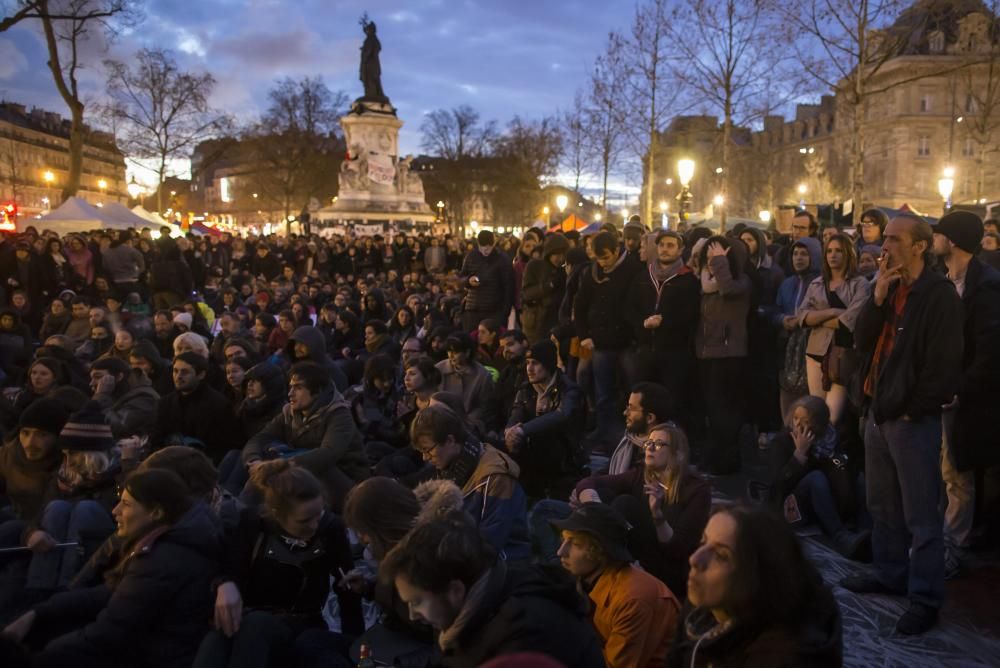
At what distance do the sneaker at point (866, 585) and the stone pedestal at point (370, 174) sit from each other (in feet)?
118

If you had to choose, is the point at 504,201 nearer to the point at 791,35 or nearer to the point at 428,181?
the point at 428,181

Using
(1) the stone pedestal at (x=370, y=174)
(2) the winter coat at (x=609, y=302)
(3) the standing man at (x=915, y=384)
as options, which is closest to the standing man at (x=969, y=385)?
(3) the standing man at (x=915, y=384)

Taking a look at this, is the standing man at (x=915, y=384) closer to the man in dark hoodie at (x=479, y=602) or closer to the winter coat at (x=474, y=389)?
the man in dark hoodie at (x=479, y=602)

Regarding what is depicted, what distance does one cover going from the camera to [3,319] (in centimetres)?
1002

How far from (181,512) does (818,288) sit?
491 cm

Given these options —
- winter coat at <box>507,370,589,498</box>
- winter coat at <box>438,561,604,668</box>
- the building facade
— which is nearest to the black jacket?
winter coat at <box>438,561,604,668</box>

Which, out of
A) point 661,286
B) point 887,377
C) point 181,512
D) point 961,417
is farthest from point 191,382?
point 961,417

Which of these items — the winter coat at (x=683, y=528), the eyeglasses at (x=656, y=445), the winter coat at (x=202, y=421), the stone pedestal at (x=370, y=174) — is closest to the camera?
the winter coat at (x=683, y=528)

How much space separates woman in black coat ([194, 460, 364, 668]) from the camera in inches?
144

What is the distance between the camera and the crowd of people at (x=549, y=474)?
8.88 feet

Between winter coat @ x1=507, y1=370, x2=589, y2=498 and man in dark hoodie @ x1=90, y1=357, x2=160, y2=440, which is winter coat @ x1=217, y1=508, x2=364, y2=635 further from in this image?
man in dark hoodie @ x1=90, y1=357, x2=160, y2=440

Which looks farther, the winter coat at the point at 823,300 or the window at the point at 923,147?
the window at the point at 923,147

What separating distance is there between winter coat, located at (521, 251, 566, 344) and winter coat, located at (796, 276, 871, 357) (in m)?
3.55

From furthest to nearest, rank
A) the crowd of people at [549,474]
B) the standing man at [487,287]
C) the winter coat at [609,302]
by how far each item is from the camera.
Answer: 1. the standing man at [487,287]
2. the winter coat at [609,302]
3. the crowd of people at [549,474]
